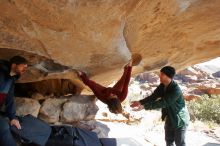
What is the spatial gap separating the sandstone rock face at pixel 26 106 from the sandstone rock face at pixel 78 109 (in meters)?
0.51

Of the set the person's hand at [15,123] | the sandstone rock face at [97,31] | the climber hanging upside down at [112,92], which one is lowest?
the person's hand at [15,123]

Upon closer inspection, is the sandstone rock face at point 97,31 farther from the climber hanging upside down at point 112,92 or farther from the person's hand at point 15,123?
the person's hand at point 15,123

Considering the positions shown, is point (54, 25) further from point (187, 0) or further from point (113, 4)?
point (187, 0)

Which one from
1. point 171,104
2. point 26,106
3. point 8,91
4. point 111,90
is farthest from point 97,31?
point 26,106

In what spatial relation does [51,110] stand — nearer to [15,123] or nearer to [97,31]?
[15,123]

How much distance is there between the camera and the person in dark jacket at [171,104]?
510 centimetres

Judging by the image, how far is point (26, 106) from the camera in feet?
18.8

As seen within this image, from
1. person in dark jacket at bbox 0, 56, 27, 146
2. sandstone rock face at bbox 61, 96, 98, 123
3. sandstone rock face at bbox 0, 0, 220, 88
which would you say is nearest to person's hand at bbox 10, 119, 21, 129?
person in dark jacket at bbox 0, 56, 27, 146

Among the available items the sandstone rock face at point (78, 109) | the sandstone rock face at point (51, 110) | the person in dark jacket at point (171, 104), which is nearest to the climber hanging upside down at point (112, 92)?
the person in dark jacket at point (171, 104)

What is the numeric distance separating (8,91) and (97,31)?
1437mm

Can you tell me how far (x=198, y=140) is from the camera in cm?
900

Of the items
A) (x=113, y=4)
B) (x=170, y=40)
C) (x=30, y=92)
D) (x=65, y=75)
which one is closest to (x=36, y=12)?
(x=113, y=4)

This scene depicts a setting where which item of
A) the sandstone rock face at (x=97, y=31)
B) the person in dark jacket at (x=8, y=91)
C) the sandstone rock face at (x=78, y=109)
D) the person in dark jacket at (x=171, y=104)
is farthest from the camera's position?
the sandstone rock face at (x=78, y=109)

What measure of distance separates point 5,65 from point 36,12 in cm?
100
